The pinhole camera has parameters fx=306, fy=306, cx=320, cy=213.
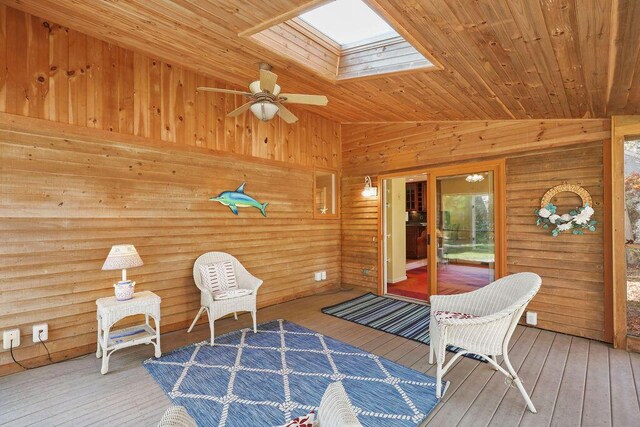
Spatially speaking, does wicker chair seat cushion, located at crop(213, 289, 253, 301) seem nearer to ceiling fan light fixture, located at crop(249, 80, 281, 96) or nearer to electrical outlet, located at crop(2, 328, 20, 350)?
electrical outlet, located at crop(2, 328, 20, 350)

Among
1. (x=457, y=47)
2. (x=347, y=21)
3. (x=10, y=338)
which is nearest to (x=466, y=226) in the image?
(x=457, y=47)

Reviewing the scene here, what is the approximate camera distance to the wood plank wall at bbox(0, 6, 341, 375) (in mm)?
2863

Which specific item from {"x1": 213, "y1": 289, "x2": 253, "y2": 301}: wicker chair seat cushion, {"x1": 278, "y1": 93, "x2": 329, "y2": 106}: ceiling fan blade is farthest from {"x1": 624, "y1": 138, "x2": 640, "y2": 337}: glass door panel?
{"x1": 213, "y1": 289, "x2": 253, "y2": 301}: wicker chair seat cushion

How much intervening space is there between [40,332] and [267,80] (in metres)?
3.22

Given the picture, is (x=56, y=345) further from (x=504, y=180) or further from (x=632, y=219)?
(x=632, y=219)

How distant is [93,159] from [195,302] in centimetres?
207

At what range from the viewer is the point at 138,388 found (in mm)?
2572

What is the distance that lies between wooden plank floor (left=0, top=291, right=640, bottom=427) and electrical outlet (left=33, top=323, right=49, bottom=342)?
0.93 ft

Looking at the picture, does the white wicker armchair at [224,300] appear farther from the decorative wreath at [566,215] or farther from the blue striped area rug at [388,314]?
the decorative wreath at [566,215]

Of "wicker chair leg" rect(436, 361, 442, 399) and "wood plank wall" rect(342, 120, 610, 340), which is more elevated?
"wood plank wall" rect(342, 120, 610, 340)

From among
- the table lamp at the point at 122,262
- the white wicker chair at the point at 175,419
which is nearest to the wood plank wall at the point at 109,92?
the table lamp at the point at 122,262

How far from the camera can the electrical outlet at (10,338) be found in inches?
109

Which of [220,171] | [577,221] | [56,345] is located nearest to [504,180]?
[577,221]

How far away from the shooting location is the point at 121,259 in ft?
9.79
